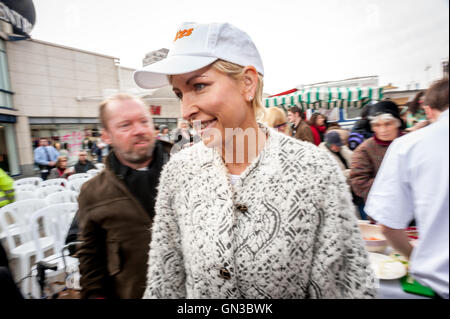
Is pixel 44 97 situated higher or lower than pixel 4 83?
lower

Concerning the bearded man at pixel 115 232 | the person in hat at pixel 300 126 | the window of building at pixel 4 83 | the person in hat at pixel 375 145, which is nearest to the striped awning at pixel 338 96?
the person in hat at pixel 300 126

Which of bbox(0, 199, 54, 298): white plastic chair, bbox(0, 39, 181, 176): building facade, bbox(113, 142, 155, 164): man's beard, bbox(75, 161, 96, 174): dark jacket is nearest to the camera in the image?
bbox(113, 142, 155, 164): man's beard

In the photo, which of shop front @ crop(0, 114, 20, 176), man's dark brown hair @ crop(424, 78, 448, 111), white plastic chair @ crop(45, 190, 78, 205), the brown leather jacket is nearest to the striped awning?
the brown leather jacket

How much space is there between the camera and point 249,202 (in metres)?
0.81

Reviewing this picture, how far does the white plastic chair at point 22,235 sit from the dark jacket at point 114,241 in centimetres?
238

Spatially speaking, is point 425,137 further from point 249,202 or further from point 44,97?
point 44,97

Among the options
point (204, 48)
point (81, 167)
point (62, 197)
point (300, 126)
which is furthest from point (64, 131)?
point (204, 48)

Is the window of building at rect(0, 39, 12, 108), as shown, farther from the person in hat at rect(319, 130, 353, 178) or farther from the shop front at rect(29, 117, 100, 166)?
the person in hat at rect(319, 130, 353, 178)

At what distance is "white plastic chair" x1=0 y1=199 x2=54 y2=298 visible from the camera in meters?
2.95

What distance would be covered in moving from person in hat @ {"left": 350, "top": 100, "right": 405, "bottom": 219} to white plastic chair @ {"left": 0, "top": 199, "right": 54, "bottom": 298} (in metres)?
3.98

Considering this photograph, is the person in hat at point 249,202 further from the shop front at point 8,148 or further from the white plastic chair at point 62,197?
the shop front at point 8,148

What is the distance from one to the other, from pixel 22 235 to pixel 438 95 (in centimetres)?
476

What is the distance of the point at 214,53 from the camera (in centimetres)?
78

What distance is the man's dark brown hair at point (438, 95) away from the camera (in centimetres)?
88
